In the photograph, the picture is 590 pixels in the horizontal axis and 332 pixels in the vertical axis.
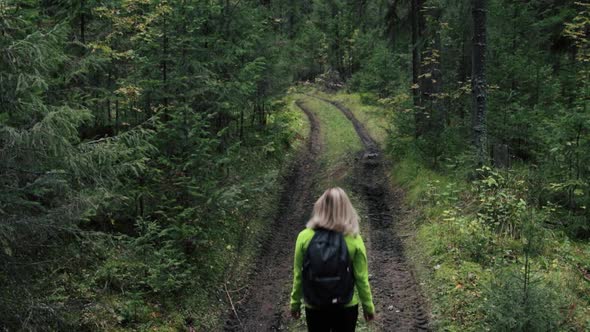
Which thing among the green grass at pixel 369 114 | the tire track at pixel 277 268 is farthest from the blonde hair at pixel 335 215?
the green grass at pixel 369 114

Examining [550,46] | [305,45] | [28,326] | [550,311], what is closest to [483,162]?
[550,311]

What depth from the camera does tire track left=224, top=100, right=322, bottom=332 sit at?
9125 millimetres

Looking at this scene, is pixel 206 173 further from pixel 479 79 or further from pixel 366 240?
pixel 479 79

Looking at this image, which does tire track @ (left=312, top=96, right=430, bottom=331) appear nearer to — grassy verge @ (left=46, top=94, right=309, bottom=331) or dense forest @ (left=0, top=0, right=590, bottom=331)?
dense forest @ (left=0, top=0, right=590, bottom=331)

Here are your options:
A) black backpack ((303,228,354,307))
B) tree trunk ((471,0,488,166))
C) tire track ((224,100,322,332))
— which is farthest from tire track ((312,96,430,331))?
black backpack ((303,228,354,307))

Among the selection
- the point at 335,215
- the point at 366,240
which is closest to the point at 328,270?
the point at 335,215

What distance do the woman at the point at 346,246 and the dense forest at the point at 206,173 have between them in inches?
120

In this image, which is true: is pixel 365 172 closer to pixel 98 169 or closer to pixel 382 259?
pixel 382 259

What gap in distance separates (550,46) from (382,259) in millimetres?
13025

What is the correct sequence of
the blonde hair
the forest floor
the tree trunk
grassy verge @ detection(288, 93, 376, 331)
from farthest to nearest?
grassy verge @ detection(288, 93, 376, 331) < the tree trunk < the forest floor < the blonde hair

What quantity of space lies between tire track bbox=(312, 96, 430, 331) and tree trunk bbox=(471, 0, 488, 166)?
3257mm

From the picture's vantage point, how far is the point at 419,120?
17.1 metres

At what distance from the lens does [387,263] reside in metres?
11.2

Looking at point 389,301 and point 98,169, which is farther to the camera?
point 389,301
